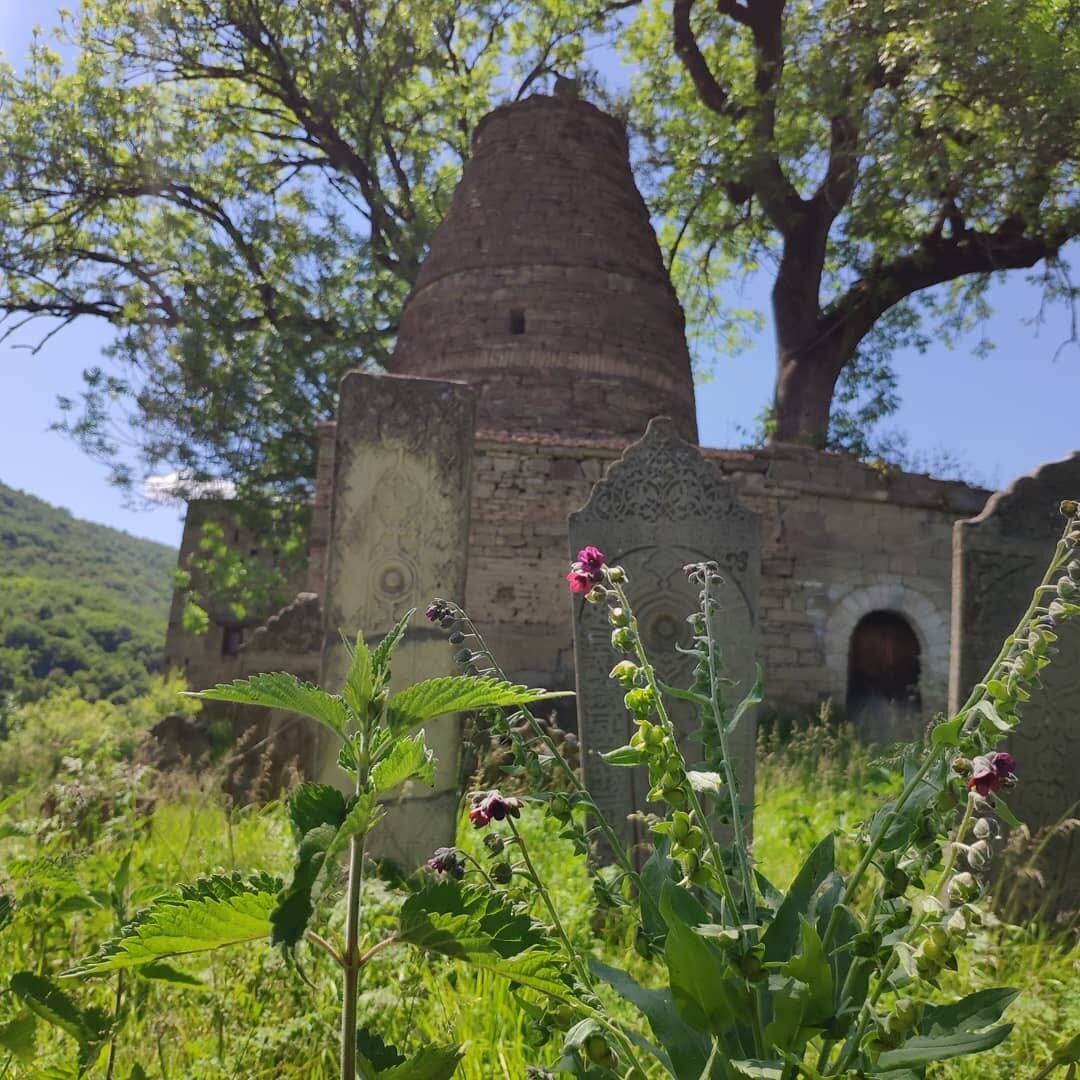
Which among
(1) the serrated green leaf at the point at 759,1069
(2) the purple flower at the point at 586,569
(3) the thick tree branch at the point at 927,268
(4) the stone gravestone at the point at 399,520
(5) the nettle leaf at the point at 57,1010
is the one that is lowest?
(5) the nettle leaf at the point at 57,1010

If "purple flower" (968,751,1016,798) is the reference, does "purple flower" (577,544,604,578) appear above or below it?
above

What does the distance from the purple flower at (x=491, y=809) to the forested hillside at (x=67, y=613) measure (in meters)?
22.9

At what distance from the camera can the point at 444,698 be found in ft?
3.03

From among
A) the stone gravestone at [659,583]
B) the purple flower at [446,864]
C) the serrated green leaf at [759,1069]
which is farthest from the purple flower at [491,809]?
the stone gravestone at [659,583]

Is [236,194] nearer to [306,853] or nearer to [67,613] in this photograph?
[306,853]

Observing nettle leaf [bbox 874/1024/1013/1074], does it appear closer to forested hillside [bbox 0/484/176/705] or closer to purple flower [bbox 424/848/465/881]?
purple flower [bbox 424/848/465/881]

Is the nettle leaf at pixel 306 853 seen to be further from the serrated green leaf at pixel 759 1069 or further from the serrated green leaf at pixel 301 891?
the serrated green leaf at pixel 759 1069

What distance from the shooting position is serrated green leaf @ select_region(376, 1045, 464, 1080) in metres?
0.88

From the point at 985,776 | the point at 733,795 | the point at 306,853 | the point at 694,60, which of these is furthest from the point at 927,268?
the point at 306,853

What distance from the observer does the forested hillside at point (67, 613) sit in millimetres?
35219

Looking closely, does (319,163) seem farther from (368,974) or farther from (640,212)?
(368,974)

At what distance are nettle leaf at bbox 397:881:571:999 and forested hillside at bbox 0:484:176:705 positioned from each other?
23.1m

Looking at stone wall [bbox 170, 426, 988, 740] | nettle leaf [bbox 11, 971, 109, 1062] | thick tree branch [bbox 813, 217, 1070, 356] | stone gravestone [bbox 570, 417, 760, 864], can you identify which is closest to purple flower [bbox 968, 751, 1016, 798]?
nettle leaf [bbox 11, 971, 109, 1062]

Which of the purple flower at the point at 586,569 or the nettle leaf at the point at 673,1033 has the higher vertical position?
the purple flower at the point at 586,569
